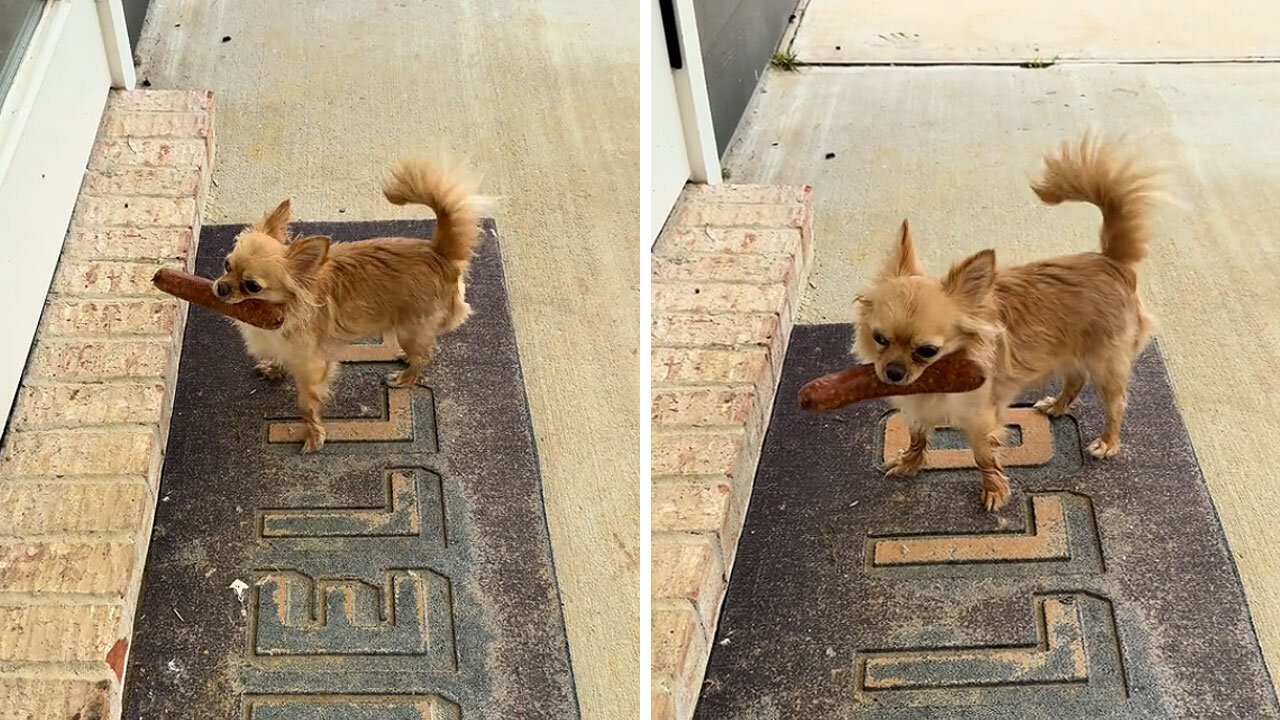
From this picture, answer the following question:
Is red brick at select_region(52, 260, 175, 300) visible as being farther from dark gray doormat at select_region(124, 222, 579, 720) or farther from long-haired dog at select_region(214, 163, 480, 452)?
long-haired dog at select_region(214, 163, 480, 452)

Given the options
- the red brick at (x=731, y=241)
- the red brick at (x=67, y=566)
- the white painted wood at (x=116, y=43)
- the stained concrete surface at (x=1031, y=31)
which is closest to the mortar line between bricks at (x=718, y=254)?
the red brick at (x=731, y=241)

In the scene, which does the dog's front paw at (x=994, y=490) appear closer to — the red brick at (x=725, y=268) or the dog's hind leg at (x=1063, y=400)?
the dog's hind leg at (x=1063, y=400)

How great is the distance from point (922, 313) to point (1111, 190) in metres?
0.63

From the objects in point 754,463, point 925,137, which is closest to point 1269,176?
point 925,137

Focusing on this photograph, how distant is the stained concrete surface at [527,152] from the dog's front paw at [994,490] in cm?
89

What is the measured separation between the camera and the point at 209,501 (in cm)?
290

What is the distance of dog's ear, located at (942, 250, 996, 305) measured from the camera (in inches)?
93.9

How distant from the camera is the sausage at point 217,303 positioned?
283cm

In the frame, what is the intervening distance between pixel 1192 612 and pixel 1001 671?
476mm

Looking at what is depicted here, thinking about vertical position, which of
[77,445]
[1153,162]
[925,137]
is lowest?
[77,445]

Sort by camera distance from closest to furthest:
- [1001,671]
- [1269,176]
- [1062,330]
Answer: [1001,671], [1062,330], [1269,176]

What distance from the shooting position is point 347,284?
2.98 metres

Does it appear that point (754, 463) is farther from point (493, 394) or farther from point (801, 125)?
point (801, 125)

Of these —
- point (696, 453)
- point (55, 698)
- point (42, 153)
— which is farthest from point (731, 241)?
point (55, 698)
